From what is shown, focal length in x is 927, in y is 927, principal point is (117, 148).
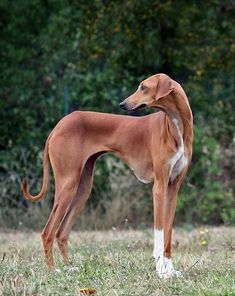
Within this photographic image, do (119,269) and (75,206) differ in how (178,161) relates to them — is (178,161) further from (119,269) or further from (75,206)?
(75,206)

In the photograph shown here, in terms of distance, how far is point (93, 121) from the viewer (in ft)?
29.8

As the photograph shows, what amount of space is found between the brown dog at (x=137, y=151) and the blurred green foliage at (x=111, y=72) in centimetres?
508

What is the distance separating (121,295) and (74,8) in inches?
350

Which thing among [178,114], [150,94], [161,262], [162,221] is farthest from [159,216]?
[150,94]

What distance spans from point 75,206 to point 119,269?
5.48ft

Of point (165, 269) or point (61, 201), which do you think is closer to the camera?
point (165, 269)

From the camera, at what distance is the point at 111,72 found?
1469 centimetres

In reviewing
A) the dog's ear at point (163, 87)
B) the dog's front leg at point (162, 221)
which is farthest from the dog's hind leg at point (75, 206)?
the dog's ear at point (163, 87)

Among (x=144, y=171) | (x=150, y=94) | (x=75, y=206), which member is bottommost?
(x=75, y=206)

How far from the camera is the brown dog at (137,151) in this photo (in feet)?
27.7

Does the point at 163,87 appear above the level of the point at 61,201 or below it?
above

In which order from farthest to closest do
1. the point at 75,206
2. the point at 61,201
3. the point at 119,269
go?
the point at 75,206
the point at 61,201
the point at 119,269

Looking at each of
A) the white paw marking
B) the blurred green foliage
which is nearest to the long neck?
the white paw marking

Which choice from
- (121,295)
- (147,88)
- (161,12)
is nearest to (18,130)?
(161,12)
